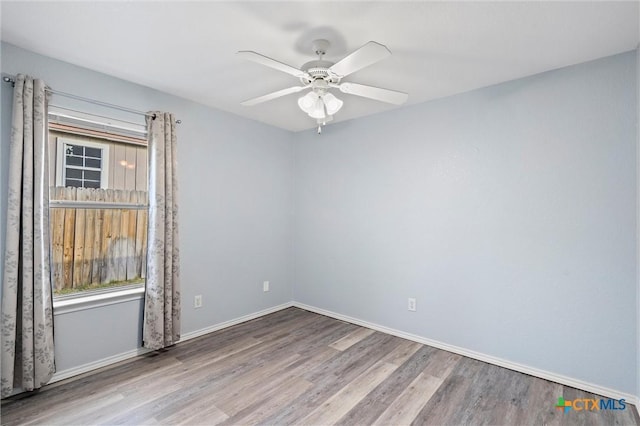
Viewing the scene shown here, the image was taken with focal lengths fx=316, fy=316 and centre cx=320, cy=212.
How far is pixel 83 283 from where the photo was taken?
2.62m

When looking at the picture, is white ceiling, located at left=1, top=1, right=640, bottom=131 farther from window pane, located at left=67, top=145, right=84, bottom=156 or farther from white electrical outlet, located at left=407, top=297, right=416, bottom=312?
white electrical outlet, located at left=407, top=297, right=416, bottom=312

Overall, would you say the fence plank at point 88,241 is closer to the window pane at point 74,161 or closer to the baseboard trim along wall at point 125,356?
the window pane at point 74,161

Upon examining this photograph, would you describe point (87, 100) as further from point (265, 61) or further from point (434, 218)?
point (434, 218)

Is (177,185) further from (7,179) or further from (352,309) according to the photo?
(352,309)

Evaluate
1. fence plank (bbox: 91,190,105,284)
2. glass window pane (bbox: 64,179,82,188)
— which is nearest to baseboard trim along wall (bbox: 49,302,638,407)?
fence plank (bbox: 91,190,105,284)


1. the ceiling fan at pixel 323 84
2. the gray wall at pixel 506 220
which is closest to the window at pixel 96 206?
the ceiling fan at pixel 323 84

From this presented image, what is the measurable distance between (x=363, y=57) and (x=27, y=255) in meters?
2.53

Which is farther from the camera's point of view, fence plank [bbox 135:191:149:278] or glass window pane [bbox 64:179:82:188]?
fence plank [bbox 135:191:149:278]

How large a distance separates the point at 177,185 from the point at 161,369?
1.59 m

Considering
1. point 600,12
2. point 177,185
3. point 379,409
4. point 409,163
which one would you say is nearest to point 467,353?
point 379,409

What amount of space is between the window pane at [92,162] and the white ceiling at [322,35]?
731 mm

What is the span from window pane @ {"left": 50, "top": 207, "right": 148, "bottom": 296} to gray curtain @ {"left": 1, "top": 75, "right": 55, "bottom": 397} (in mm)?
235

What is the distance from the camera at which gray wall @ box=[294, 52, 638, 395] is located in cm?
224

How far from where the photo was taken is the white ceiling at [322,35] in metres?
1.76
